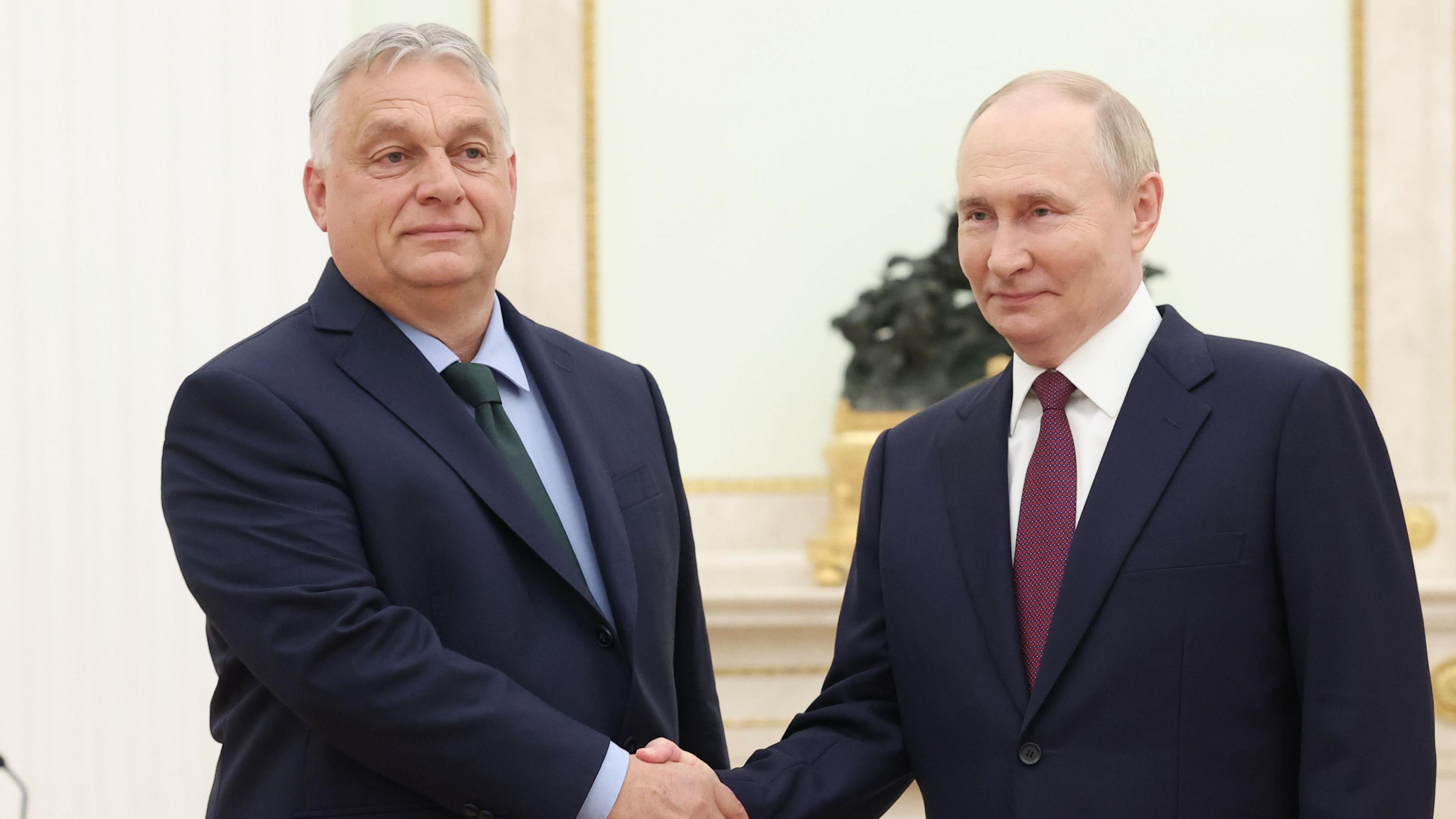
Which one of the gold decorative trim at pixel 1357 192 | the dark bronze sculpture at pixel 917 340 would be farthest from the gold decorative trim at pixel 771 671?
the gold decorative trim at pixel 1357 192

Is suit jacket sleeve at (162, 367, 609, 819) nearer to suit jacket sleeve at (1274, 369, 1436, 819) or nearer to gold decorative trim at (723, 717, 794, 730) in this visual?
suit jacket sleeve at (1274, 369, 1436, 819)

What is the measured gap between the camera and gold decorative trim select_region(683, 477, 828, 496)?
511cm

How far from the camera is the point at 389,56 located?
6.95 ft

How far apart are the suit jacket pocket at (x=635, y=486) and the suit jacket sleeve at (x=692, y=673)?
10cm

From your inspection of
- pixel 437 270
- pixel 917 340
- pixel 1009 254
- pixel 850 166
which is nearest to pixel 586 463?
pixel 437 270

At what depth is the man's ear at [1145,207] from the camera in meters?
2.04

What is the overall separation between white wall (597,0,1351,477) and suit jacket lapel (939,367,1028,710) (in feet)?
9.73

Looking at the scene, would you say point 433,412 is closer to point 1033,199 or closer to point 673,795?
point 673,795

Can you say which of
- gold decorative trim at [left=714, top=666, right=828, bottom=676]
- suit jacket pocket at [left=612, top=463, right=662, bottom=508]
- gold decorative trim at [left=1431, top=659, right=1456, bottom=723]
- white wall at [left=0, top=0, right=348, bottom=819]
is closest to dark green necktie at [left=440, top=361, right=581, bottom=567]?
suit jacket pocket at [left=612, top=463, right=662, bottom=508]

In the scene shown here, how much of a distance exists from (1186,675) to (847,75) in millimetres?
3683

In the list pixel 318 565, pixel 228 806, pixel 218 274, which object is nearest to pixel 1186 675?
pixel 318 565

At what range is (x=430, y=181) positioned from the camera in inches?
83.0

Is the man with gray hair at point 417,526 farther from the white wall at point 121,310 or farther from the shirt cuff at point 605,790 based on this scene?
the white wall at point 121,310

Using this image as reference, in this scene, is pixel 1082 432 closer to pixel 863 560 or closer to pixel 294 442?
pixel 863 560
